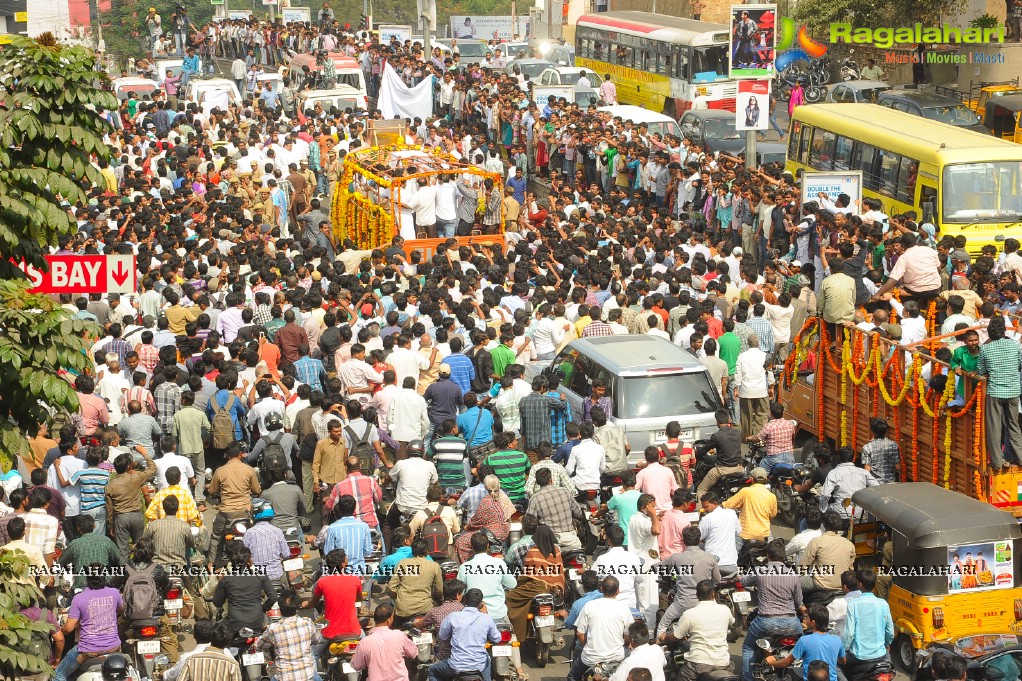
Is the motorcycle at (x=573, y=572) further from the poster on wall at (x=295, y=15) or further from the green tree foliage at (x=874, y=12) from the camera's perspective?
the poster on wall at (x=295, y=15)

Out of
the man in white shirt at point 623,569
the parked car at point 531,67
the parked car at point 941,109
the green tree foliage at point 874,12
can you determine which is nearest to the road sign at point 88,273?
the man in white shirt at point 623,569

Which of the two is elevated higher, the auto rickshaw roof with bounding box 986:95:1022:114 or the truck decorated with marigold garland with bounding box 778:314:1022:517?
the auto rickshaw roof with bounding box 986:95:1022:114

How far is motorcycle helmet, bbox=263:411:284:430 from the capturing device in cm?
1387

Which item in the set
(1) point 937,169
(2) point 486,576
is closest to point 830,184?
(1) point 937,169

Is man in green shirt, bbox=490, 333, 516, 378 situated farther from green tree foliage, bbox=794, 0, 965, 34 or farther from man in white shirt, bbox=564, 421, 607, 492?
green tree foliage, bbox=794, 0, 965, 34

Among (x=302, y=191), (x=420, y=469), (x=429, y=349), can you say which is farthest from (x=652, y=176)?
(x=420, y=469)

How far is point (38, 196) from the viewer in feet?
23.8

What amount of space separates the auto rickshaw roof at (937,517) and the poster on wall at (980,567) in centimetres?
6

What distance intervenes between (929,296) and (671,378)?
15.0ft

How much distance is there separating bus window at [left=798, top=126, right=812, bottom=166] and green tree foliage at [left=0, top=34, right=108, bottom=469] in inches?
788

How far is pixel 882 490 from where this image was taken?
38.7ft

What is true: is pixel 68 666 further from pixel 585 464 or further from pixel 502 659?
pixel 585 464

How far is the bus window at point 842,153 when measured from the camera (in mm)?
24500

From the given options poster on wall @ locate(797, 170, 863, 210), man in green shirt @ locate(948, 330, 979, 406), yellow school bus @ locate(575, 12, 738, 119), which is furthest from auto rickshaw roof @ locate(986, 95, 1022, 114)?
man in green shirt @ locate(948, 330, 979, 406)
